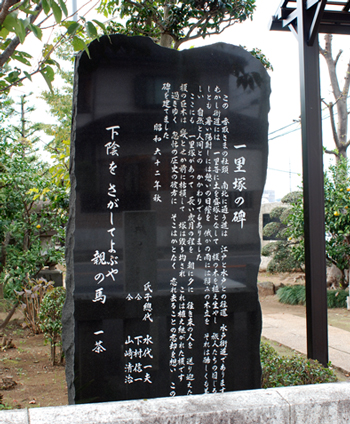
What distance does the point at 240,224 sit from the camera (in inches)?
105

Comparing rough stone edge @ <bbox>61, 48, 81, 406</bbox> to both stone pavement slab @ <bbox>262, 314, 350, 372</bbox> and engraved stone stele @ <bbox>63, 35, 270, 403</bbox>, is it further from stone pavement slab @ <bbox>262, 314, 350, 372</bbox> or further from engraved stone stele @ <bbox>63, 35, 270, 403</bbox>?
stone pavement slab @ <bbox>262, 314, 350, 372</bbox>

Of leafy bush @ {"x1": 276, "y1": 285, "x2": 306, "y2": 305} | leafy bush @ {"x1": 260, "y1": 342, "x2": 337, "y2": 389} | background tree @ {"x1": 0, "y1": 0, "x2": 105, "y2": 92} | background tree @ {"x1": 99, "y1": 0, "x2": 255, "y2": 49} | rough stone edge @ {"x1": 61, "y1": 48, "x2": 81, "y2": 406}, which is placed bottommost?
leafy bush @ {"x1": 276, "y1": 285, "x2": 306, "y2": 305}

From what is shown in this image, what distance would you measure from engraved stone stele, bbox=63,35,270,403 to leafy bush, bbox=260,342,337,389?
126 mm

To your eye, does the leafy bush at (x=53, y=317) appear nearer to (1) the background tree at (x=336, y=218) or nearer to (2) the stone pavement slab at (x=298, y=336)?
(2) the stone pavement slab at (x=298, y=336)

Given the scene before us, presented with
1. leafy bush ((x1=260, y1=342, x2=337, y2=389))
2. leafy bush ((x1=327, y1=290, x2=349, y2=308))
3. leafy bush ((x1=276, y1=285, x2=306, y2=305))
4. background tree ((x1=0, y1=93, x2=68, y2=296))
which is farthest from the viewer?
leafy bush ((x1=276, y1=285, x2=306, y2=305))

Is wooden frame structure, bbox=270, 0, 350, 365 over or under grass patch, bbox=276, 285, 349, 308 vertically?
over

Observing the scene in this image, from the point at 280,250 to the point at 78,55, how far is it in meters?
7.07

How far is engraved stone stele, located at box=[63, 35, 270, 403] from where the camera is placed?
2415 millimetres

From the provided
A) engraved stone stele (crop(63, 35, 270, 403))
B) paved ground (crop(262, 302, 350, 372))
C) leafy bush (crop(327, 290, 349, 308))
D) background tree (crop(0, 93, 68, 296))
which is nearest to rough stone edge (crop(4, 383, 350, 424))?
engraved stone stele (crop(63, 35, 270, 403))

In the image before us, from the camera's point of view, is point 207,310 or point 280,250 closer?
point 207,310

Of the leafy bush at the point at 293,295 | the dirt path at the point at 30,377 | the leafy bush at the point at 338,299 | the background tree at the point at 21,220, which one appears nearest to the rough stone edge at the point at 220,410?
the dirt path at the point at 30,377

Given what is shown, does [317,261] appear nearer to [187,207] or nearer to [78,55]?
[187,207]

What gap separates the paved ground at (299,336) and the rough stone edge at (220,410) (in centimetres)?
173

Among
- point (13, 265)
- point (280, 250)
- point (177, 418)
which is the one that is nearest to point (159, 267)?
point (177, 418)
